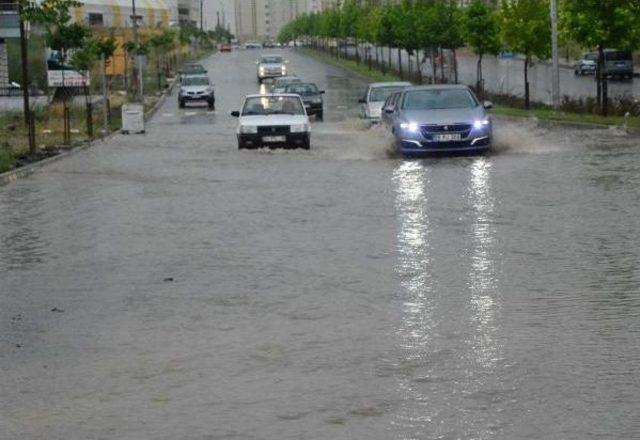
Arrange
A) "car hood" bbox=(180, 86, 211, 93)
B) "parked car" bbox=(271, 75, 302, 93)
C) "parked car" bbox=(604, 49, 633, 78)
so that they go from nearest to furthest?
"parked car" bbox=(271, 75, 302, 93)
"car hood" bbox=(180, 86, 211, 93)
"parked car" bbox=(604, 49, 633, 78)

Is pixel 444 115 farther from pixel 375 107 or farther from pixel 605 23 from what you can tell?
pixel 605 23

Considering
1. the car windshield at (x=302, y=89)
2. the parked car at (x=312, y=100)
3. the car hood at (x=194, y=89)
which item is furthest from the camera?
the car hood at (x=194, y=89)

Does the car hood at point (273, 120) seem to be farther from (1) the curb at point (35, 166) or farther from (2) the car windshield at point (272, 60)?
(2) the car windshield at point (272, 60)

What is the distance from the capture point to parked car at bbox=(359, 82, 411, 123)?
39.2 m

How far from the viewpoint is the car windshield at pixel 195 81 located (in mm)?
64188

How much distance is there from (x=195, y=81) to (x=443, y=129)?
130ft

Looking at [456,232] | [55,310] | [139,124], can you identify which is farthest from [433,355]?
[139,124]

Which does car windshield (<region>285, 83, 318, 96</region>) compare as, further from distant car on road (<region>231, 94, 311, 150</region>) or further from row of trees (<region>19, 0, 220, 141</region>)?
distant car on road (<region>231, 94, 311, 150</region>)

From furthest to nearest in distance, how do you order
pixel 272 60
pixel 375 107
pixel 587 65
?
pixel 272 60, pixel 587 65, pixel 375 107

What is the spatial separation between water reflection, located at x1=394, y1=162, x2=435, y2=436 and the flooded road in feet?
0.11

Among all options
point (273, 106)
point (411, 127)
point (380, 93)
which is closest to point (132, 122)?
point (380, 93)

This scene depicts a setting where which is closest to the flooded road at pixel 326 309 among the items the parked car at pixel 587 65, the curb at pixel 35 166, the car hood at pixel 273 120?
the curb at pixel 35 166

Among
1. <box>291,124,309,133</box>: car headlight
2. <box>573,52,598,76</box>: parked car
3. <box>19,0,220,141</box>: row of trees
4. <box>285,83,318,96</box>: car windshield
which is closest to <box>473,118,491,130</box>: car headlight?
<box>291,124,309,133</box>: car headlight

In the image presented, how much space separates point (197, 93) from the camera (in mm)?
62906
